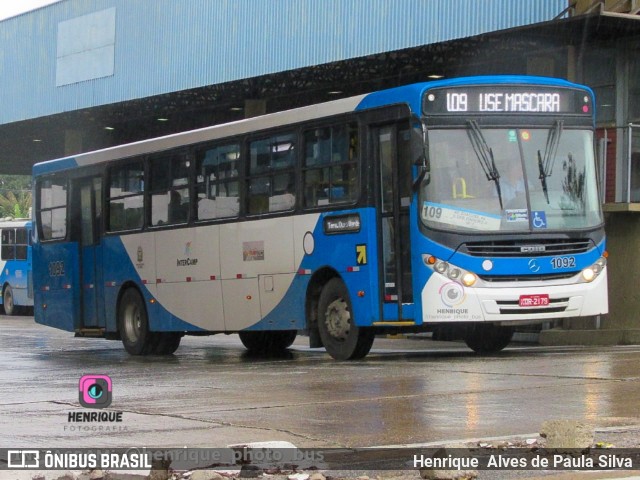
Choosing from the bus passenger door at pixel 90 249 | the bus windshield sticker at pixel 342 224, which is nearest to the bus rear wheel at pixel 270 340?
the bus passenger door at pixel 90 249

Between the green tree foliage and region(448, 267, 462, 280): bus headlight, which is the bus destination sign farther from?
the green tree foliage

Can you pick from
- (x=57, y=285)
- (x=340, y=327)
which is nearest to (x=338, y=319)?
(x=340, y=327)

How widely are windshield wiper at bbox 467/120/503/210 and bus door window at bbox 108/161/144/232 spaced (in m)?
6.72

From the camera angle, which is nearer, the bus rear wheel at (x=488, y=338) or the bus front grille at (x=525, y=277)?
the bus front grille at (x=525, y=277)

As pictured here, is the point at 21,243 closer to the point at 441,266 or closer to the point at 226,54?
the point at 226,54

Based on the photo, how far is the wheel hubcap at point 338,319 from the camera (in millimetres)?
15898

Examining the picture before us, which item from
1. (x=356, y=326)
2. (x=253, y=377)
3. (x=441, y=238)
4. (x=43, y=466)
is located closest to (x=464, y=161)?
(x=441, y=238)

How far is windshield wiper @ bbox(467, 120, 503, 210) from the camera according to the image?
588 inches

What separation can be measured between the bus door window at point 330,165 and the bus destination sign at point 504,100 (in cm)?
122

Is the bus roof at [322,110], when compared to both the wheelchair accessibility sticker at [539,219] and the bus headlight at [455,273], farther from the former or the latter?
the bus headlight at [455,273]

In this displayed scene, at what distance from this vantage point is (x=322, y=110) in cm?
1633

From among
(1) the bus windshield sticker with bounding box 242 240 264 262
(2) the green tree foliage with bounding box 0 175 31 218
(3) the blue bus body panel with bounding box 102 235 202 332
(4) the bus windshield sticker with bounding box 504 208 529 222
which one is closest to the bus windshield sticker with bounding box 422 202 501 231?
(4) the bus windshield sticker with bounding box 504 208 529 222

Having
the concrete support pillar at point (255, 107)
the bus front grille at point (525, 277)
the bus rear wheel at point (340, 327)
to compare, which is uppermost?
the concrete support pillar at point (255, 107)

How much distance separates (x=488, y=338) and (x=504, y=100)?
3370 millimetres
